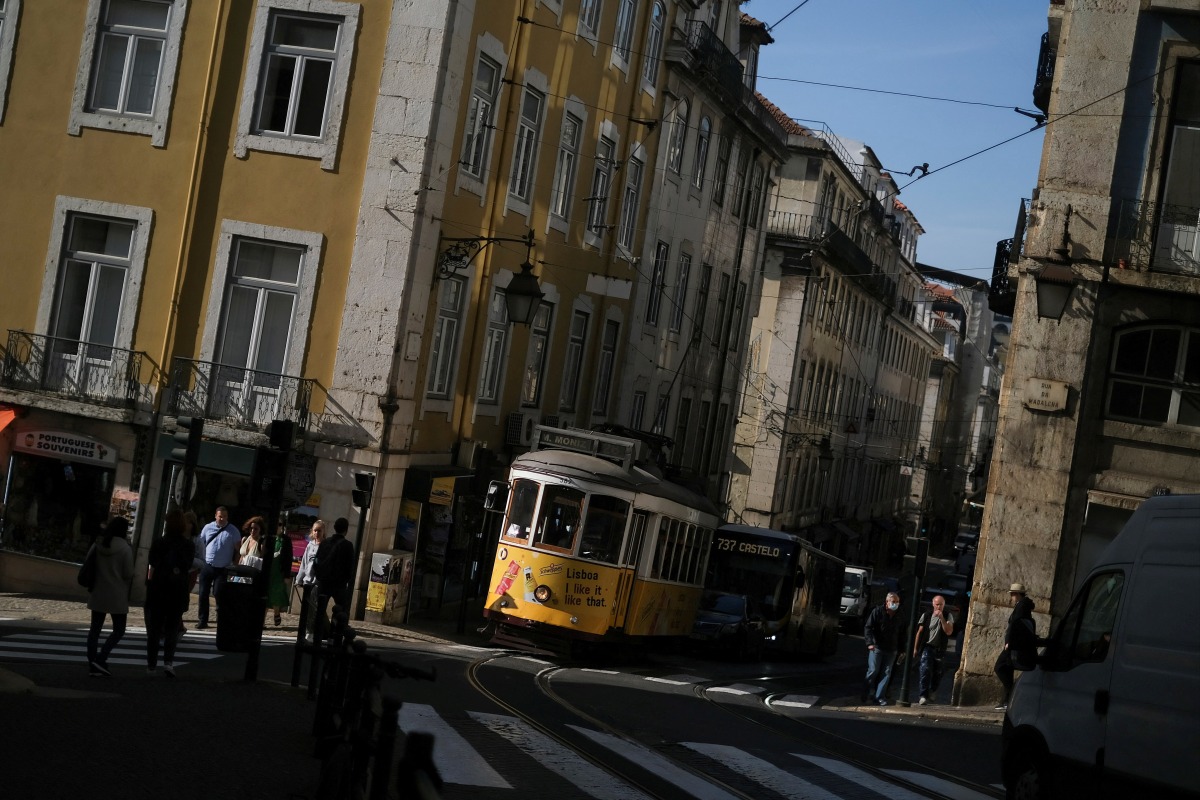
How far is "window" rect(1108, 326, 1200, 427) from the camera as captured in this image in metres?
20.6

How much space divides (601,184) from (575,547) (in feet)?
38.8

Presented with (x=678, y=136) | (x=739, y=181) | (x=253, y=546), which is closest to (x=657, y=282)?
(x=678, y=136)

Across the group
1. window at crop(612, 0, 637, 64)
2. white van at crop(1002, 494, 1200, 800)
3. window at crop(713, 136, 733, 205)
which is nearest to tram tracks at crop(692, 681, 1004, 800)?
white van at crop(1002, 494, 1200, 800)

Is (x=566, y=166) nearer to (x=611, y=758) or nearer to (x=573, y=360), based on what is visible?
(x=573, y=360)

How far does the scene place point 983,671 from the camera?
817 inches

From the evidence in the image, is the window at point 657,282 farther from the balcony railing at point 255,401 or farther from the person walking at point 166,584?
the person walking at point 166,584

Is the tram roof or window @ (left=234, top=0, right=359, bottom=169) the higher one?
window @ (left=234, top=0, right=359, bottom=169)

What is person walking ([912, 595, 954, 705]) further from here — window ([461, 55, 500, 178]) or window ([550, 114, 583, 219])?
window ([550, 114, 583, 219])

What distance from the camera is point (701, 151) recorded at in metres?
37.7

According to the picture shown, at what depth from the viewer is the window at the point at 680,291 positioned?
37250 millimetres

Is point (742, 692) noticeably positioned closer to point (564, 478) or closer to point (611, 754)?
point (564, 478)

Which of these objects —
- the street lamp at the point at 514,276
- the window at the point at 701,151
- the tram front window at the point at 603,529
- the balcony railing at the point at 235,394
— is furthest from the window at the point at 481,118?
the window at the point at 701,151

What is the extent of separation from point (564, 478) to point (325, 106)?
22.4ft

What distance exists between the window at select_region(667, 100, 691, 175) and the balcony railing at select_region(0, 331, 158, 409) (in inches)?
603
